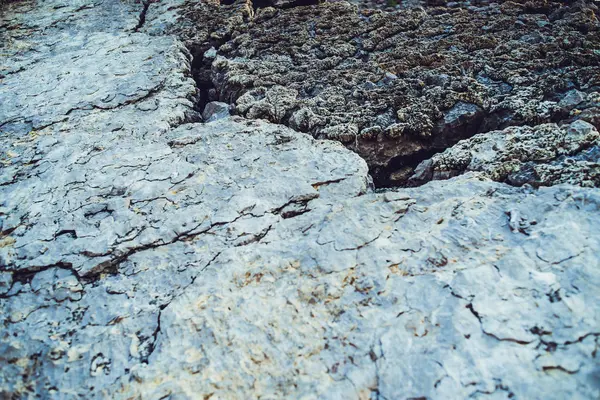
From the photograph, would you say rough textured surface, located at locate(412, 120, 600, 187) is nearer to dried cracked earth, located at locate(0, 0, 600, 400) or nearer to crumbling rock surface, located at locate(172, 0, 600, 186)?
dried cracked earth, located at locate(0, 0, 600, 400)

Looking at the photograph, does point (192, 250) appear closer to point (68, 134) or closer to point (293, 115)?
point (293, 115)

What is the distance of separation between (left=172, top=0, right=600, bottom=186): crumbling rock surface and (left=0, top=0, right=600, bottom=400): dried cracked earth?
0.02m

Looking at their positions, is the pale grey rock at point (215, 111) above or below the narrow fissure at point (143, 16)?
below

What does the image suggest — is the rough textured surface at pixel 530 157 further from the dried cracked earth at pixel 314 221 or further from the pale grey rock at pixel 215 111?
the pale grey rock at pixel 215 111

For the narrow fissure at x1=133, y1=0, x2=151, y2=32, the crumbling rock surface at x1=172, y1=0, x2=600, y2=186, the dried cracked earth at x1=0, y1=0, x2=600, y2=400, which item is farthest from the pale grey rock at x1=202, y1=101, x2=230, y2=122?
the narrow fissure at x1=133, y1=0, x2=151, y2=32

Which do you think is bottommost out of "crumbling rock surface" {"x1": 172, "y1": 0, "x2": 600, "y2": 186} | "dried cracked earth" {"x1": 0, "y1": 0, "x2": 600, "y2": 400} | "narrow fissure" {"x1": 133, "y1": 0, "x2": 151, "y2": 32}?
"dried cracked earth" {"x1": 0, "y1": 0, "x2": 600, "y2": 400}

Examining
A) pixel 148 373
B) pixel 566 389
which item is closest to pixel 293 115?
pixel 148 373

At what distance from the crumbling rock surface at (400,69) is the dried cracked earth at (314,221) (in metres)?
0.02

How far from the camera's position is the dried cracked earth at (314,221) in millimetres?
1046

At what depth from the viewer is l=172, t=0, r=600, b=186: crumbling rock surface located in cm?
192

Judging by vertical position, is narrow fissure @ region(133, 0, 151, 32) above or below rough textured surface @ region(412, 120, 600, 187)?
above

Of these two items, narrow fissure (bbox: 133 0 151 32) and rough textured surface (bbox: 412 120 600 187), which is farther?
narrow fissure (bbox: 133 0 151 32)

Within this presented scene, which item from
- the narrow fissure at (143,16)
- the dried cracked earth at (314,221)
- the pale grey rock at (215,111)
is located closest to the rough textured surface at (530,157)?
the dried cracked earth at (314,221)

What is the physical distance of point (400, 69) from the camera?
234cm
